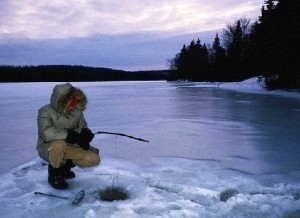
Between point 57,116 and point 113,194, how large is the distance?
122 centimetres

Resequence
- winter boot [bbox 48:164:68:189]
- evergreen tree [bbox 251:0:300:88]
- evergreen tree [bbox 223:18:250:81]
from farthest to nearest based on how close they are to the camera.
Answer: evergreen tree [bbox 223:18:250:81]
evergreen tree [bbox 251:0:300:88]
winter boot [bbox 48:164:68:189]

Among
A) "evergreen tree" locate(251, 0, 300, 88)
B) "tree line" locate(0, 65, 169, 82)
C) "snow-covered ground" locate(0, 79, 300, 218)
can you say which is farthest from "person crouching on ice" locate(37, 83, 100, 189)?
"tree line" locate(0, 65, 169, 82)

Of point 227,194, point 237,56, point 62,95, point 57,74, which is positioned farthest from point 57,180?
point 57,74

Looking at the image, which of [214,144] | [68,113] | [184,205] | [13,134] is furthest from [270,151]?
[13,134]

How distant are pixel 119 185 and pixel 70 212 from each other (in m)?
1.00

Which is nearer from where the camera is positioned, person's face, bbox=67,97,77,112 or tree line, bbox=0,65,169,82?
person's face, bbox=67,97,77,112

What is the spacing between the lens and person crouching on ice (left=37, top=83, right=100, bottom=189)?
4125 mm

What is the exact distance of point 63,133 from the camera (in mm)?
4172

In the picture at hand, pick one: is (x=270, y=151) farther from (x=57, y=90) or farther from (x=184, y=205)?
(x=57, y=90)

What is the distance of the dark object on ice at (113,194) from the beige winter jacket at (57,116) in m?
0.87

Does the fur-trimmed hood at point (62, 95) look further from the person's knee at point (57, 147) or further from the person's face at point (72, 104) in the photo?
the person's knee at point (57, 147)

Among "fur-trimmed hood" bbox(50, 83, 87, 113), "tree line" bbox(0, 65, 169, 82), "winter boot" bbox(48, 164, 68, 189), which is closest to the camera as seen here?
"fur-trimmed hood" bbox(50, 83, 87, 113)

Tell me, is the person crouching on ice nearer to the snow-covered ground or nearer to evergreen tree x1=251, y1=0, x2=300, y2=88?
the snow-covered ground

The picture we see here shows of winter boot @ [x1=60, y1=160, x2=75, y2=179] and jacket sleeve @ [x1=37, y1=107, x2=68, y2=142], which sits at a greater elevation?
jacket sleeve @ [x1=37, y1=107, x2=68, y2=142]
